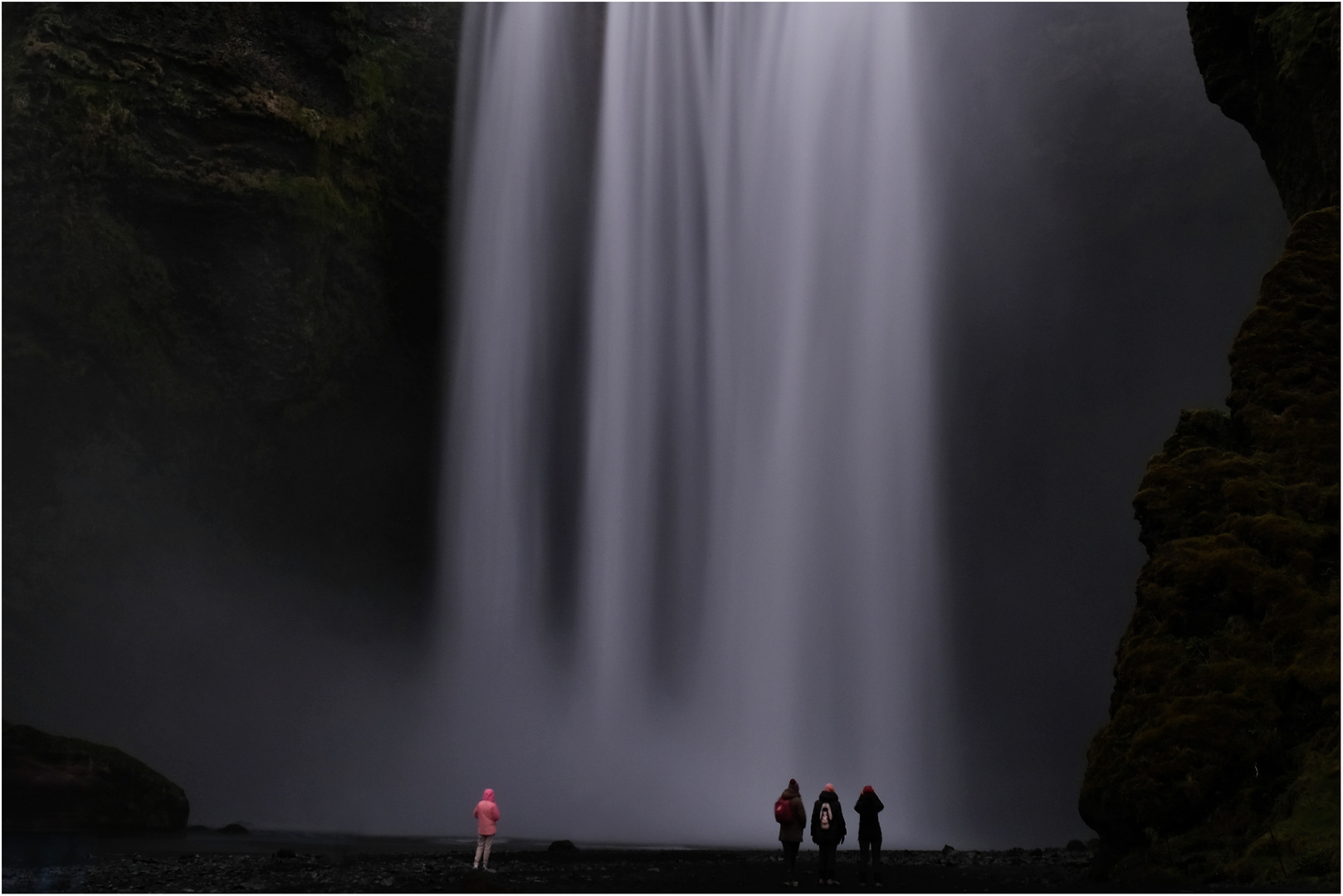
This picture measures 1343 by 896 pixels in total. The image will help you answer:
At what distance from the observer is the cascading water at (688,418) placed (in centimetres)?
2633

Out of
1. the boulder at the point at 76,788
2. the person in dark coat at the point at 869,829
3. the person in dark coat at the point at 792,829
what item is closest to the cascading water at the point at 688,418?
the boulder at the point at 76,788

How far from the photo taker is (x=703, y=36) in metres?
32.2

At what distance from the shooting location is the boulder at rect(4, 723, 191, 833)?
20922mm

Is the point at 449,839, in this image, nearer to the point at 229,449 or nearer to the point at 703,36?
the point at 229,449

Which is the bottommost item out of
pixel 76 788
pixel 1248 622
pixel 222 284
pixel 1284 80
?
pixel 76 788

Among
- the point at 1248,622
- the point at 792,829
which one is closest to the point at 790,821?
the point at 792,829

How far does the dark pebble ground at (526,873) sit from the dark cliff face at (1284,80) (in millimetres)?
10403

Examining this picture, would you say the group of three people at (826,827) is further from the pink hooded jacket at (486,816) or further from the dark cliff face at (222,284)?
the dark cliff face at (222,284)

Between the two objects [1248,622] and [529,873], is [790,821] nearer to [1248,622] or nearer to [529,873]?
[529,873]

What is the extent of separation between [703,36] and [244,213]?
47.1ft

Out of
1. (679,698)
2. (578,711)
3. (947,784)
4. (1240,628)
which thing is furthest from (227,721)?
(1240,628)

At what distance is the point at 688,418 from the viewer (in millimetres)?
29109

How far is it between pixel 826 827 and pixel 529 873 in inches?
163

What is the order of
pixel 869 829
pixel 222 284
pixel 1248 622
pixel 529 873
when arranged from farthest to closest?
pixel 222 284 → pixel 529 873 → pixel 869 829 → pixel 1248 622
